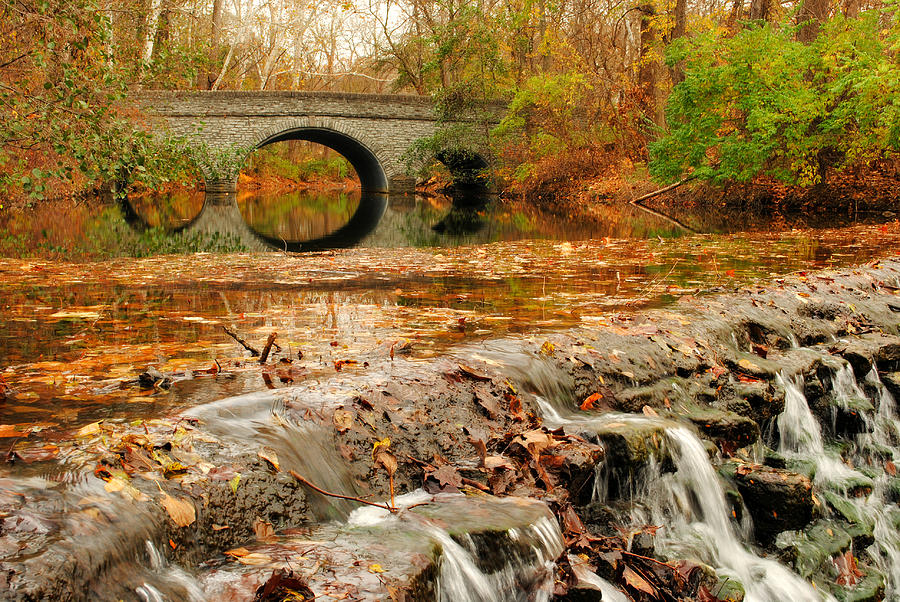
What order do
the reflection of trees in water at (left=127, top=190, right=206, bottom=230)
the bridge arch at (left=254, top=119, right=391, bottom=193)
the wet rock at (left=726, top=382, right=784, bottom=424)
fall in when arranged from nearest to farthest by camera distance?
1. the wet rock at (left=726, top=382, right=784, bottom=424)
2. the reflection of trees in water at (left=127, top=190, right=206, bottom=230)
3. the bridge arch at (left=254, top=119, right=391, bottom=193)

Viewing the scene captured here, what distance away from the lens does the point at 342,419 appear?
3.15 metres

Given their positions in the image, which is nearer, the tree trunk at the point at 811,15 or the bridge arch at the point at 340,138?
the tree trunk at the point at 811,15

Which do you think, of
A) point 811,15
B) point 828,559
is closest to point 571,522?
point 828,559

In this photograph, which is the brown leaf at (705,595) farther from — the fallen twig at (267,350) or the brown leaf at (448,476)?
the fallen twig at (267,350)

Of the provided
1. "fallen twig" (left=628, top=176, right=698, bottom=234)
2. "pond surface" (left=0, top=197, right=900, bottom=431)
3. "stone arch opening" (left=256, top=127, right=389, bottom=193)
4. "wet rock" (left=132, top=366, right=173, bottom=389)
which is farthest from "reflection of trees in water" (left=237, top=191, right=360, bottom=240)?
"wet rock" (left=132, top=366, right=173, bottom=389)

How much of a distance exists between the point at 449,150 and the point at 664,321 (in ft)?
97.6

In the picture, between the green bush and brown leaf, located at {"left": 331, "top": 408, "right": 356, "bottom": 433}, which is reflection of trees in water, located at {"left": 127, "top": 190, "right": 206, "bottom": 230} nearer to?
the green bush

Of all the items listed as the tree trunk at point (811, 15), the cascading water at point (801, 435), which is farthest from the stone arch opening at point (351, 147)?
the cascading water at point (801, 435)

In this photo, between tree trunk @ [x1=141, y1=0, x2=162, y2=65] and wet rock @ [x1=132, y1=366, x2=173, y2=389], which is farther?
tree trunk @ [x1=141, y1=0, x2=162, y2=65]

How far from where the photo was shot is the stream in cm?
223

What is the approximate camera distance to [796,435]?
4.93m

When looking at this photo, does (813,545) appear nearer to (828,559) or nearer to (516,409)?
(828,559)

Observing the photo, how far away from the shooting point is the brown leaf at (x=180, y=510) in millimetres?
2308

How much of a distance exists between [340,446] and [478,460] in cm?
60
